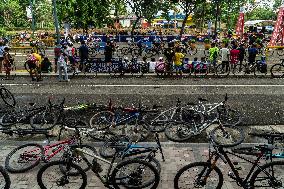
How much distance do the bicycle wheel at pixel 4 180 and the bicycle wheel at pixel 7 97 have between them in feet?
23.2

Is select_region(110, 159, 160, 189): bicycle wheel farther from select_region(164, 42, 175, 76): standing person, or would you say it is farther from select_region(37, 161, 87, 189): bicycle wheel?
select_region(164, 42, 175, 76): standing person

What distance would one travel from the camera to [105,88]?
16.2 m

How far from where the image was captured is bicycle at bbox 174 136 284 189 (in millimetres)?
6117

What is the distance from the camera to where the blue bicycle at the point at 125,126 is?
30.4 ft

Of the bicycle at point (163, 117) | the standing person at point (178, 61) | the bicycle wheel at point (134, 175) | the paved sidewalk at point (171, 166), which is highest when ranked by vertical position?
the standing person at point (178, 61)

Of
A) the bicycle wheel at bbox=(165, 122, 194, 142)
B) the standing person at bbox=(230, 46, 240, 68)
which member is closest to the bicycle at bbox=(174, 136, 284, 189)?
the bicycle wheel at bbox=(165, 122, 194, 142)

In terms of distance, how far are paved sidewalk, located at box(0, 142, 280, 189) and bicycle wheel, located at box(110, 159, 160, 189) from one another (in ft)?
1.21

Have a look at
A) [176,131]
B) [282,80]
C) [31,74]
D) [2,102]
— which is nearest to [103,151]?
[176,131]

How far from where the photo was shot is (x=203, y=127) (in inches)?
366

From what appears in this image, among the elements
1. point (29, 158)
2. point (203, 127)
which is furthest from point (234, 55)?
point (29, 158)

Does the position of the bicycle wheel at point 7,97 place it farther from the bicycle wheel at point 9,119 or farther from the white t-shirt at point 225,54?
the white t-shirt at point 225,54

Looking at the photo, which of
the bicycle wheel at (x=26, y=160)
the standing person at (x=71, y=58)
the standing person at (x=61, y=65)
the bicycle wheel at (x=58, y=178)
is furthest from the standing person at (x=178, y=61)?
the bicycle wheel at (x=58, y=178)

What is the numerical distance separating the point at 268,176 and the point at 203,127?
3.19m

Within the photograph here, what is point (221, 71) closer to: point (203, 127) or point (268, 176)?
point (203, 127)
